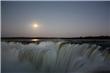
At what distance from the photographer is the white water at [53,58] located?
131 cm

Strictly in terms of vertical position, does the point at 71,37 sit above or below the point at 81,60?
above

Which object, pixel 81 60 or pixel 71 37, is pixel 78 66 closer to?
pixel 81 60

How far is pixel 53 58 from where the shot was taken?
1354 mm

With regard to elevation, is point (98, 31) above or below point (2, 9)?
below

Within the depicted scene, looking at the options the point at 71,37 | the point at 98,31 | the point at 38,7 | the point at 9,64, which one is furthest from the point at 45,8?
the point at 9,64

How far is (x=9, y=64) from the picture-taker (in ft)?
4.40

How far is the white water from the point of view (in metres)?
1.31

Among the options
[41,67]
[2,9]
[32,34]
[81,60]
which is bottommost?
[41,67]

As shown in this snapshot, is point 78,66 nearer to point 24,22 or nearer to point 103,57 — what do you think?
point 103,57

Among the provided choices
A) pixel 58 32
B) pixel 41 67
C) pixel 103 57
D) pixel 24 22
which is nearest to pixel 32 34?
pixel 24 22

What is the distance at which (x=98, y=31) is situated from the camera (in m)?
1.29

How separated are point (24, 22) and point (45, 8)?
25 cm

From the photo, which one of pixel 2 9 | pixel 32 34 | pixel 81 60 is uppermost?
pixel 2 9

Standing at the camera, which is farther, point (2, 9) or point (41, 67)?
point (41, 67)
